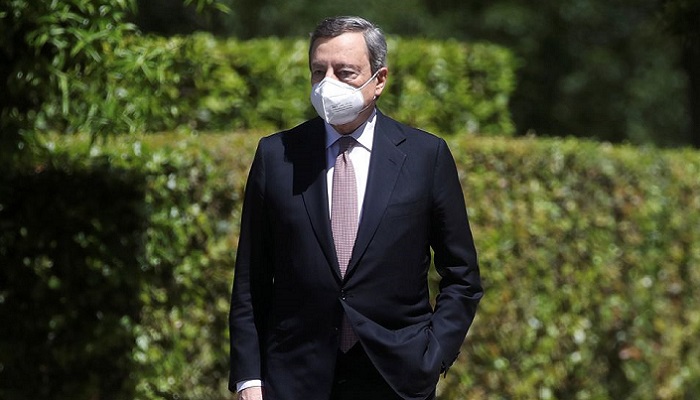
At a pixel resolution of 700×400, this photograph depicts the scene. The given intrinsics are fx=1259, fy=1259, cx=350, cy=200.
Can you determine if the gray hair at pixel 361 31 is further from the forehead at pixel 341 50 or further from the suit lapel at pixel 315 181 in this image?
the suit lapel at pixel 315 181

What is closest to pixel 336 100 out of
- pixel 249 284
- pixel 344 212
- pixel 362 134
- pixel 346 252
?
pixel 362 134

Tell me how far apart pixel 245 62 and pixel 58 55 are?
4817 millimetres

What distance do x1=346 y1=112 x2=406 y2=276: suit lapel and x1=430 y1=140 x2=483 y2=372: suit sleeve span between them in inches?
5.6

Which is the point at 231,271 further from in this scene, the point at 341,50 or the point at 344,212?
the point at 341,50

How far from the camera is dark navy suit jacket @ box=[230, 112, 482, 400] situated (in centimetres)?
372

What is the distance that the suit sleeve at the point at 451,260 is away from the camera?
3.85 meters

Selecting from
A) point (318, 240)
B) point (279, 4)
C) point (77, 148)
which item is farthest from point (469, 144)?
point (279, 4)

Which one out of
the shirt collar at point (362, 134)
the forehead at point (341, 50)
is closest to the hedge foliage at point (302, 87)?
the shirt collar at point (362, 134)

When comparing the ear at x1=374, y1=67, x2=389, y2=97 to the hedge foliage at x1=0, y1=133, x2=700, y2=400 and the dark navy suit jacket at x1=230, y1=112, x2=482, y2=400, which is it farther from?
the hedge foliage at x1=0, y1=133, x2=700, y2=400

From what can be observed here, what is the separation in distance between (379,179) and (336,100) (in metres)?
0.28

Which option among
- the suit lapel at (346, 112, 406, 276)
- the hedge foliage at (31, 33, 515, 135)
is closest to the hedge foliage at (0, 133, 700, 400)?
the hedge foliage at (31, 33, 515, 135)

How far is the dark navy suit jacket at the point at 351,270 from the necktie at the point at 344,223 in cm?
4

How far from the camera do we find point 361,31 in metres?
3.74

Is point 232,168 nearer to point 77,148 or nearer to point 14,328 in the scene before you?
point 77,148
